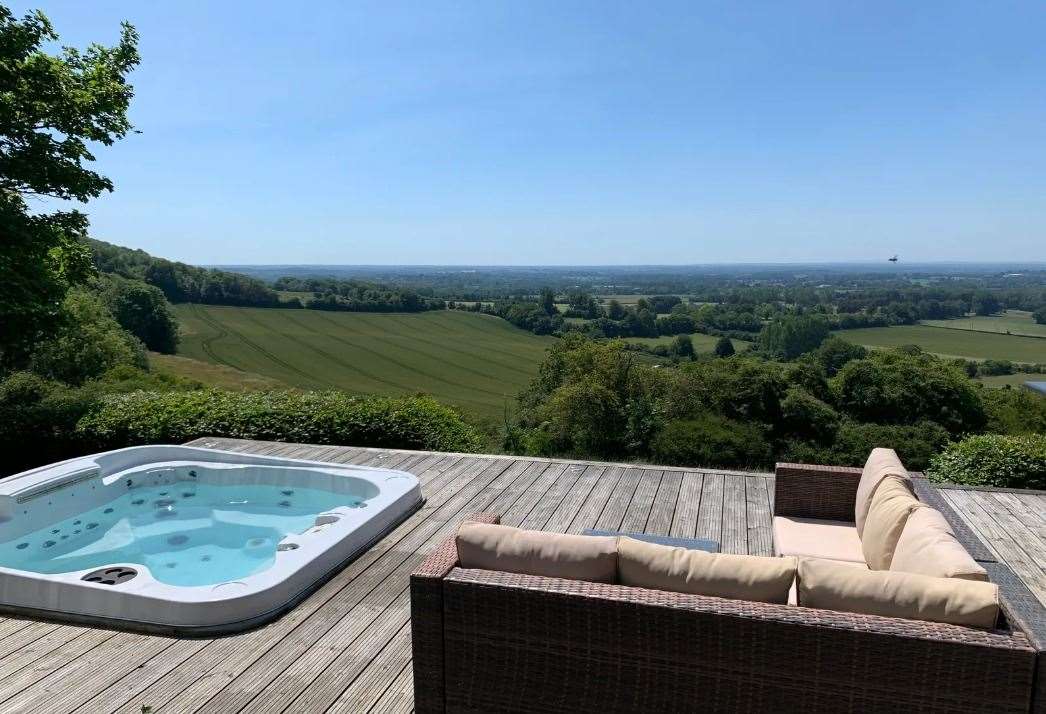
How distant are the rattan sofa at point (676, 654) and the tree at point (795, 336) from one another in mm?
24850

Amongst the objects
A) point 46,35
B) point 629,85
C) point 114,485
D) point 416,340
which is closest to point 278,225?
point 416,340

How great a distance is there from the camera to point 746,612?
6.64 ft

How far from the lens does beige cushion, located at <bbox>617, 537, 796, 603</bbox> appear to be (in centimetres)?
213

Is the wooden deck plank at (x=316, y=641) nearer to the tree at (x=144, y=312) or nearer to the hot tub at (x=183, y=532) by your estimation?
the hot tub at (x=183, y=532)

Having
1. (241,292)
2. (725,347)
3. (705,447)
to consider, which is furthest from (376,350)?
(705,447)

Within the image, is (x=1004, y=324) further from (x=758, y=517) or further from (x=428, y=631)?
(x=428, y=631)

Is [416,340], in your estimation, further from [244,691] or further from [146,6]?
[244,691]

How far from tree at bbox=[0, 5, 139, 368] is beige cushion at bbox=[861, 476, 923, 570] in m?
7.94

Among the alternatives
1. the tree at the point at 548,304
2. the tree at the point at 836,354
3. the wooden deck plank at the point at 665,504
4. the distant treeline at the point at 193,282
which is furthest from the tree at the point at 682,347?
the distant treeline at the point at 193,282

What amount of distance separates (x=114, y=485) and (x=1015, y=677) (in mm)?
6234

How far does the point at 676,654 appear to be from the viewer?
2.10 m

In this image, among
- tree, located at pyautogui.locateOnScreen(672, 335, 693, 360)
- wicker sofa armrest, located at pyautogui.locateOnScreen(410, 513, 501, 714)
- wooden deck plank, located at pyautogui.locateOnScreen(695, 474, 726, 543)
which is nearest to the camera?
wicker sofa armrest, located at pyautogui.locateOnScreen(410, 513, 501, 714)

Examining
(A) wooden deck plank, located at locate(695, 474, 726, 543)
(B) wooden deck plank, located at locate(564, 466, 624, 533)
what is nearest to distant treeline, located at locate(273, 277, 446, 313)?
A: (B) wooden deck plank, located at locate(564, 466, 624, 533)

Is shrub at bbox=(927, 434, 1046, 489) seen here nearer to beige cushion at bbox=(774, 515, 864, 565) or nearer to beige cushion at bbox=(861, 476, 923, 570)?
beige cushion at bbox=(774, 515, 864, 565)
